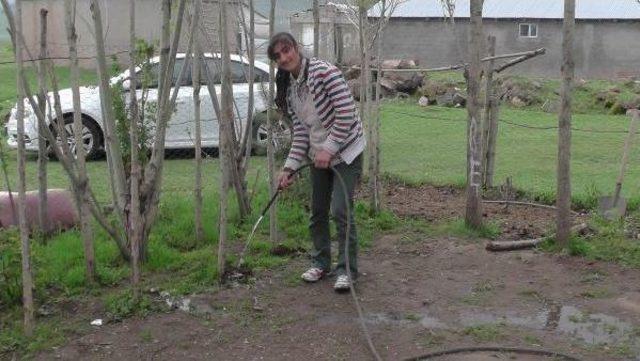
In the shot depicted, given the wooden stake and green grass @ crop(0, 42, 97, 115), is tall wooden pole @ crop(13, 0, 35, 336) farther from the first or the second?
green grass @ crop(0, 42, 97, 115)

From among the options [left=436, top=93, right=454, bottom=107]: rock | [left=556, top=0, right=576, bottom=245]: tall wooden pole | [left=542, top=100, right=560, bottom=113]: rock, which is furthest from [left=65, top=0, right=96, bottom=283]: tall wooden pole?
[left=436, top=93, right=454, bottom=107]: rock

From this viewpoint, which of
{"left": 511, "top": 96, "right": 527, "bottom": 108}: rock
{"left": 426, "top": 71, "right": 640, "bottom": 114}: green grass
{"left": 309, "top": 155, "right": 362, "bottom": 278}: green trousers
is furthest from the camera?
{"left": 511, "top": 96, "right": 527, "bottom": 108}: rock

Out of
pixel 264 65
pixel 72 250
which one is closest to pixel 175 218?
pixel 72 250

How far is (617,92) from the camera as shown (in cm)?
2031

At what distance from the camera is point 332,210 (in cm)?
531

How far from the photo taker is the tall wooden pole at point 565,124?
5.86m

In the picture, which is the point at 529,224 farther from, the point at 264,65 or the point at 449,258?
the point at 264,65

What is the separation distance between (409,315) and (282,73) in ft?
5.64

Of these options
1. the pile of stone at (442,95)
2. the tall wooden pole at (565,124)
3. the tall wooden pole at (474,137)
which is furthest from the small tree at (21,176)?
the pile of stone at (442,95)

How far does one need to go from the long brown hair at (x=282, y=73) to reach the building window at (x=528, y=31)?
29191 mm

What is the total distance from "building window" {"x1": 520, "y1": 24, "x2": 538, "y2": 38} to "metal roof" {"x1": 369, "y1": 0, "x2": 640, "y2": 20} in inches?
16.4

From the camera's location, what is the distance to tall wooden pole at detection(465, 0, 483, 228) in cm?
636

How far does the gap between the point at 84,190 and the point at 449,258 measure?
2.77 m

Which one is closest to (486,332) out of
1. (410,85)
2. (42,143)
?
(42,143)
